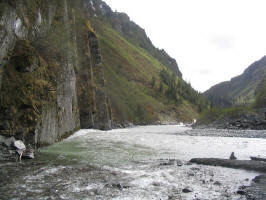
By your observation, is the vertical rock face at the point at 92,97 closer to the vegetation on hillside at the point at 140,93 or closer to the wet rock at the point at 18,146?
the vegetation on hillside at the point at 140,93

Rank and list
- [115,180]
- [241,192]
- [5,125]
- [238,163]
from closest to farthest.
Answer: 1. [241,192]
2. [115,180]
3. [238,163]
4. [5,125]

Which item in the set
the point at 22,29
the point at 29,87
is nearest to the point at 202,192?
the point at 29,87

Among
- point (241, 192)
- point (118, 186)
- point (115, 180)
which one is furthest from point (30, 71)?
point (241, 192)

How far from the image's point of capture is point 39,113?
18.7 m

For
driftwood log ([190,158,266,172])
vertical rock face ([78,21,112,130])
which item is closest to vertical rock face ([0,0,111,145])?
driftwood log ([190,158,266,172])

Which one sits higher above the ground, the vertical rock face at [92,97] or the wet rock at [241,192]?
the vertical rock face at [92,97]

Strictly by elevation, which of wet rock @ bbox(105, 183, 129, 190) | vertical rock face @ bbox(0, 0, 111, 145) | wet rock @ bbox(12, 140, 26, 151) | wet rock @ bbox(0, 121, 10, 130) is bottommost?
wet rock @ bbox(105, 183, 129, 190)

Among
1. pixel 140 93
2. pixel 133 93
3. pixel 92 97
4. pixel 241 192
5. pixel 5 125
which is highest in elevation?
pixel 140 93

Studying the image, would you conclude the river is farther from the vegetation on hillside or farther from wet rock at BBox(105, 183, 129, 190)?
the vegetation on hillside

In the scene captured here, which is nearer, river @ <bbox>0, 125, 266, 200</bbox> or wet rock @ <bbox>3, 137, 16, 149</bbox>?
river @ <bbox>0, 125, 266, 200</bbox>

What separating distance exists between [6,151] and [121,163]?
22.7 ft

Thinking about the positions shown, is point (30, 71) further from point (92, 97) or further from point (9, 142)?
point (92, 97)

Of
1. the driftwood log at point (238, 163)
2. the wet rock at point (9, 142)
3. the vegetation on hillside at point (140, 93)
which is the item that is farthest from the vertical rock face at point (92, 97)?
the driftwood log at point (238, 163)

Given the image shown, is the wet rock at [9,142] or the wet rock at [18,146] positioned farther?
the wet rock at [9,142]
